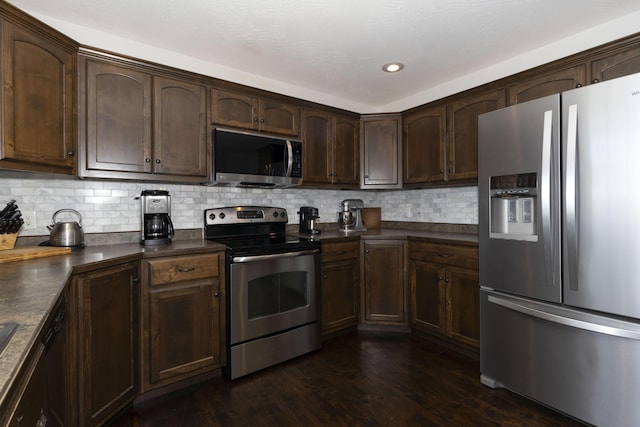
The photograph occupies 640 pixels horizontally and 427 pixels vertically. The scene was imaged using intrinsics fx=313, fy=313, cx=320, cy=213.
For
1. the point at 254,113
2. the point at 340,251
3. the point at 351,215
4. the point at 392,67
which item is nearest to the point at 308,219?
the point at 340,251

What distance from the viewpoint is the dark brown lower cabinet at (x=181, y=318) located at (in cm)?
195

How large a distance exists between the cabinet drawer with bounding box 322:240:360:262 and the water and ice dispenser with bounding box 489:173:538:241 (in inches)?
47.7

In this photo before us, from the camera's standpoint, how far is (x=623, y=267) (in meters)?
1.53

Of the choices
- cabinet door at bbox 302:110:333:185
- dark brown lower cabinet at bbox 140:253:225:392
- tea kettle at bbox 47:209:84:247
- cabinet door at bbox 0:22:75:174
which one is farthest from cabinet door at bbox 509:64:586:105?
tea kettle at bbox 47:209:84:247

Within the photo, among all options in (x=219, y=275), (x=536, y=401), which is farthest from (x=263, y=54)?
(x=536, y=401)

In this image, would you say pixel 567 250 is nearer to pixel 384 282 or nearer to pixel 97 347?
pixel 384 282

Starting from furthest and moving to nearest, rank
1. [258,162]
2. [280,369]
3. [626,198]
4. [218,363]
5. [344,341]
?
[344,341] < [258,162] < [280,369] < [218,363] < [626,198]

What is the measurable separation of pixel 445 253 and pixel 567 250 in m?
0.94

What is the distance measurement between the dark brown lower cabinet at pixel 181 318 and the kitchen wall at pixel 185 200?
65 cm

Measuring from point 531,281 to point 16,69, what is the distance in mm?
3049

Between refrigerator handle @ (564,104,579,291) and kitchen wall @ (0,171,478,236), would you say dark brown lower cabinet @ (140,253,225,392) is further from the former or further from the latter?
refrigerator handle @ (564,104,579,291)

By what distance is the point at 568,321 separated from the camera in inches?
66.4

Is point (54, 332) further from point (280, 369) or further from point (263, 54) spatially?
point (263, 54)

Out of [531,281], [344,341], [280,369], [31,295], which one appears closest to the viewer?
[31,295]
